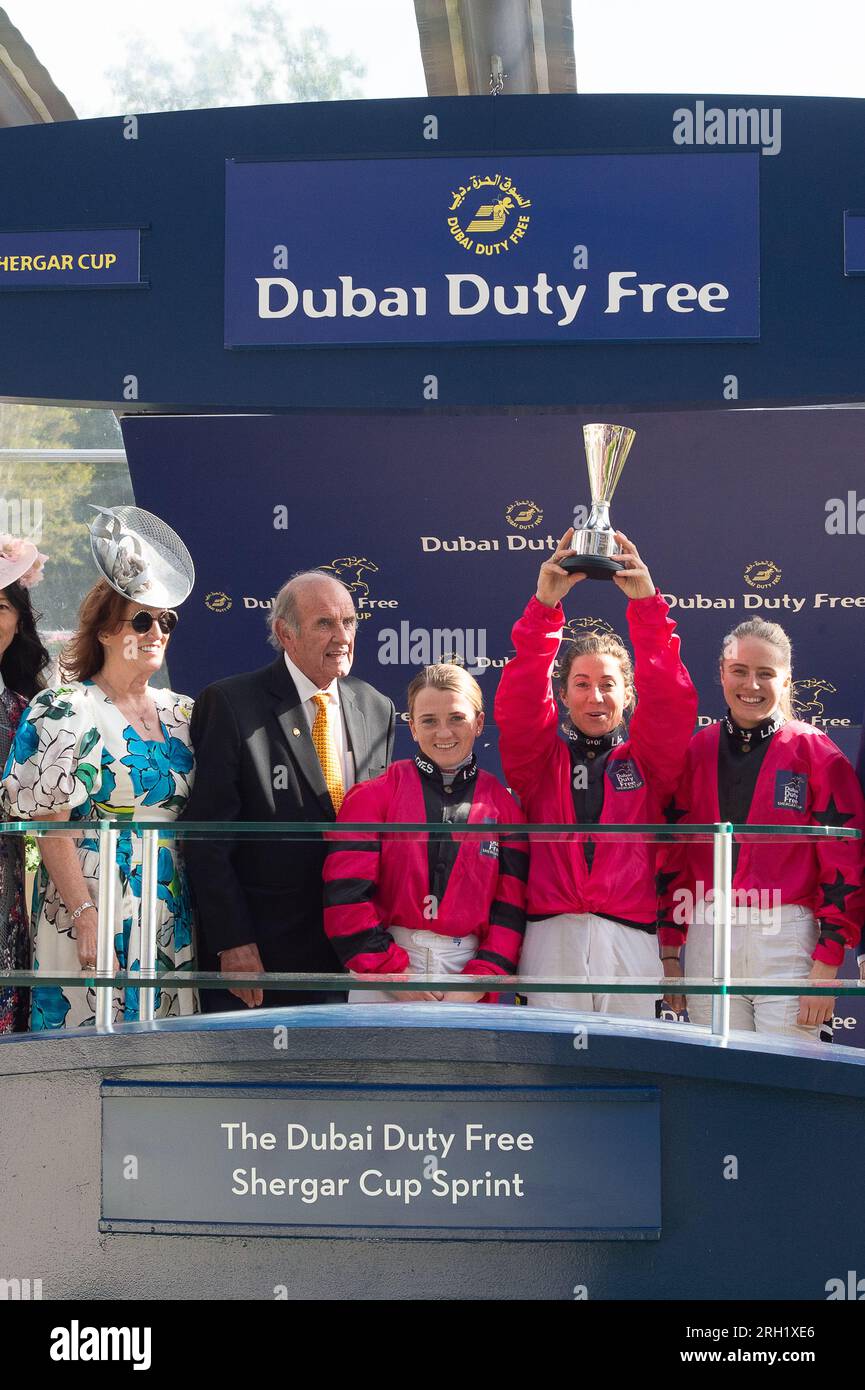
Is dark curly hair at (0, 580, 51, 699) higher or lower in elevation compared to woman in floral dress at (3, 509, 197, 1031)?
higher

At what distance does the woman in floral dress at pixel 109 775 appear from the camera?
3564mm

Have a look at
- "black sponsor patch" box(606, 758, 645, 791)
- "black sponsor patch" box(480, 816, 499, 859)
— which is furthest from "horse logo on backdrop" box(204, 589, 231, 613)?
"black sponsor patch" box(480, 816, 499, 859)

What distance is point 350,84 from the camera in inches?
308

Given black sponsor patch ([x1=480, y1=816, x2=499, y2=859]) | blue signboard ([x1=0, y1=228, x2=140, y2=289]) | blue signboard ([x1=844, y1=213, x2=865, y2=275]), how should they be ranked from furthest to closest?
blue signboard ([x1=0, y1=228, x2=140, y2=289]), blue signboard ([x1=844, y1=213, x2=865, y2=275]), black sponsor patch ([x1=480, y1=816, x2=499, y2=859])

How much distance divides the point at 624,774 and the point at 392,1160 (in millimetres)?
1306

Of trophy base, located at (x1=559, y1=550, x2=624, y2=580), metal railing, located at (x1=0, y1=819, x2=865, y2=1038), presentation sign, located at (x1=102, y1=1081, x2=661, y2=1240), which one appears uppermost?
trophy base, located at (x1=559, y1=550, x2=624, y2=580)

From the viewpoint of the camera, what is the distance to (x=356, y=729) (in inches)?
183

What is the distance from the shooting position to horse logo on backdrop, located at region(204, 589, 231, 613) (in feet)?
20.4

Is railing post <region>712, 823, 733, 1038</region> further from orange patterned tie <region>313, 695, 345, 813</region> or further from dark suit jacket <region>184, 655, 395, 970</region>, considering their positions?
orange patterned tie <region>313, 695, 345, 813</region>

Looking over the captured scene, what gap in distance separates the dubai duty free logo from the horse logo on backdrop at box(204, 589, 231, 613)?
184 centimetres

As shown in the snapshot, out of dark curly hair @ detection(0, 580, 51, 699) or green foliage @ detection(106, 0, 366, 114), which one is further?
green foliage @ detection(106, 0, 366, 114)

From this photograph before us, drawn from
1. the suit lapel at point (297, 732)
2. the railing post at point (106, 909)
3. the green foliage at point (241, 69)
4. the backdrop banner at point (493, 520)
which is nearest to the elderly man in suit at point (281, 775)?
the suit lapel at point (297, 732)

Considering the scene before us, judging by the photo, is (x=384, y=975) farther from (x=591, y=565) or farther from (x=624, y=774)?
(x=591, y=565)
